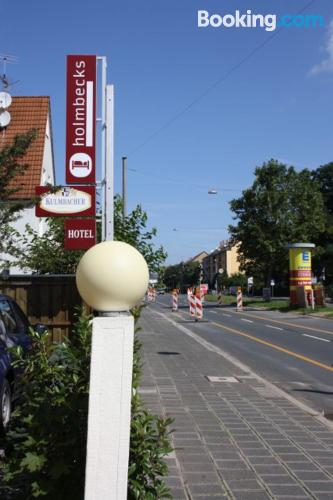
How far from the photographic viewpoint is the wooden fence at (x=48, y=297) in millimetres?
9773

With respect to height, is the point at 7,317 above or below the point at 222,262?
below

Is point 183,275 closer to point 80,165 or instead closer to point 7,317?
A: point 80,165

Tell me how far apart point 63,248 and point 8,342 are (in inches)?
188

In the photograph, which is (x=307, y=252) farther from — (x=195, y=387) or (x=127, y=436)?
(x=127, y=436)

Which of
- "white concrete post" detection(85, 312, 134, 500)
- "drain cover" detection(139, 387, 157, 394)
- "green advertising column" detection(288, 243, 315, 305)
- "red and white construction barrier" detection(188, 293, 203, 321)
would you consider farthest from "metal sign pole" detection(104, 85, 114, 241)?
"green advertising column" detection(288, 243, 315, 305)

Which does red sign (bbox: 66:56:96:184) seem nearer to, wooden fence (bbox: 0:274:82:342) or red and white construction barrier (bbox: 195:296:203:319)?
wooden fence (bbox: 0:274:82:342)

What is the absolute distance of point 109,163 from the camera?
9.02 meters

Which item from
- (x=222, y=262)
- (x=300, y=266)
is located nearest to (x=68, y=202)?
(x=300, y=266)

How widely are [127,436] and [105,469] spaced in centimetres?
19

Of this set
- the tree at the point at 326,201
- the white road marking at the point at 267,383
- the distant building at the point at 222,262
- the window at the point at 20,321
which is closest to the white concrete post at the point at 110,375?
the white road marking at the point at 267,383

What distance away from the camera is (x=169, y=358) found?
13.1 m

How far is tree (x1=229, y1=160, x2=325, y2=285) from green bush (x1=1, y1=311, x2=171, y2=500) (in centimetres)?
4661

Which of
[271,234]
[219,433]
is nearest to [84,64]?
[219,433]

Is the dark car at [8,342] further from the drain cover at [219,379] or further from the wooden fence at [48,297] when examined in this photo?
the drain cover at [219,379]
